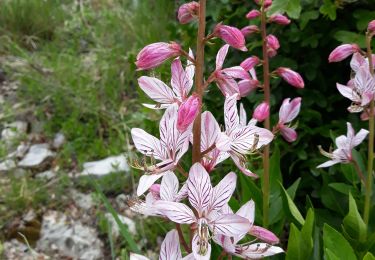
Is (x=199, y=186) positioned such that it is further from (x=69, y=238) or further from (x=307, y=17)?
(x=69, y=238)

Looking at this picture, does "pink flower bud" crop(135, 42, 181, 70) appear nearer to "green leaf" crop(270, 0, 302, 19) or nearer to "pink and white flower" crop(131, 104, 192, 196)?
"pink and white flower" crop(131, 104, 192, 196)

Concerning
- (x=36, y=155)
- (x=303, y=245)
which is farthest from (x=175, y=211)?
(x=36, y=155)

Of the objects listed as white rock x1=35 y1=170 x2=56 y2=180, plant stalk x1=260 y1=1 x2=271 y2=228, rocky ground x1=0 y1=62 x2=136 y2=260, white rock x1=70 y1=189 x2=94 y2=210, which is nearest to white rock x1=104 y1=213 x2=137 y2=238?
rocky ground x1=0 y1=62 x2=136 y2=260

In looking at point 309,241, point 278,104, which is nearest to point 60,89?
point 278,104

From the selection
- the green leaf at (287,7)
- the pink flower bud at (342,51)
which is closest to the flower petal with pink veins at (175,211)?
the pink flower bud at (342,51)

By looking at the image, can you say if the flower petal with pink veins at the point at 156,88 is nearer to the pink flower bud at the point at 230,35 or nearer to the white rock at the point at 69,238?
the pink flower bud at the point at 230,35

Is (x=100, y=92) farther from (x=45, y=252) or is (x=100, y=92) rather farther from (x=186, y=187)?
(x=186, y=187)
